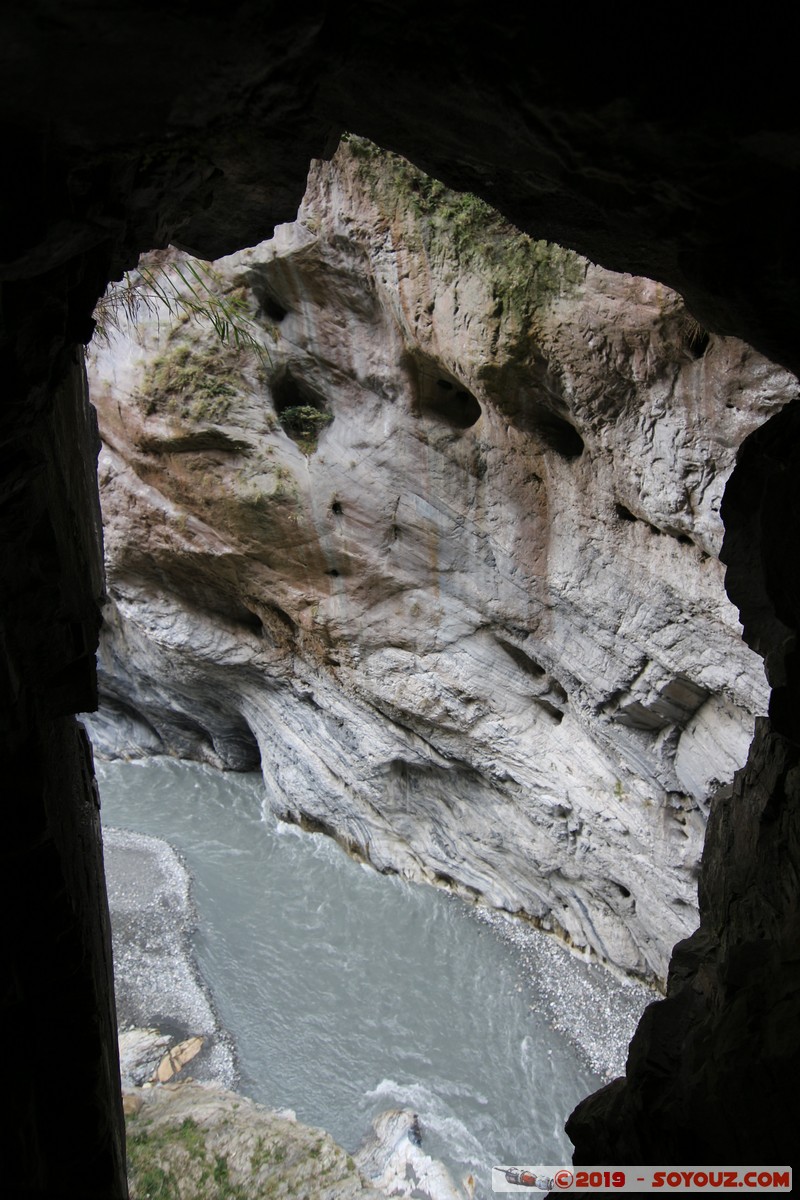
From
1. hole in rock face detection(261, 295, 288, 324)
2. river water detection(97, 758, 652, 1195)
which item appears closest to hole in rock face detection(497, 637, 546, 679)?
river water detection(97, 758, 652, 1195)

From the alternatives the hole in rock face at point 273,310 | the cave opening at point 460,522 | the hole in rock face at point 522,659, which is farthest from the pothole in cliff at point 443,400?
the hole in rock face at point 522,659

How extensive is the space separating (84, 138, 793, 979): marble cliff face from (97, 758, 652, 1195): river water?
0.57 m

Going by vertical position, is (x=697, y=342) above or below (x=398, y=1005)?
above

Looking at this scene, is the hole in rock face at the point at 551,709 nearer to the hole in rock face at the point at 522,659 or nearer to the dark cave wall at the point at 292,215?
the hole in rock face at the point at 522,659

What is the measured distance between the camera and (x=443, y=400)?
8523mm

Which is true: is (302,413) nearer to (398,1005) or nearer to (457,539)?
(457,539)

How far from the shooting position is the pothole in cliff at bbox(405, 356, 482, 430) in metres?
8.33

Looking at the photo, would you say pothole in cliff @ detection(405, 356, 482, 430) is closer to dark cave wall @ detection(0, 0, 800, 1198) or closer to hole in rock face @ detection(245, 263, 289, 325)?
hole in rock face @ detection(245, 263, 289, 325)

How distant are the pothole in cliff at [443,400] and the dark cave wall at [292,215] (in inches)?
188

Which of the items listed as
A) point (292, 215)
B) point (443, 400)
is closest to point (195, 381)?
point (443, 400)

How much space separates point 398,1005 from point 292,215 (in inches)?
356

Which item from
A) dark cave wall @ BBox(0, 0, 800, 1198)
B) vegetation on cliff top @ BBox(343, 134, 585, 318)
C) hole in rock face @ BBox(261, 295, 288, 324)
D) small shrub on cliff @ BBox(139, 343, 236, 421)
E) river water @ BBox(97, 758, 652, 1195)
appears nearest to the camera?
dark cave wall @ BBox(0, 0, 800, 1198)

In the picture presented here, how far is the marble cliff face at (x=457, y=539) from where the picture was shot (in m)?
6.55

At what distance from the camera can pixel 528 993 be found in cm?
940
